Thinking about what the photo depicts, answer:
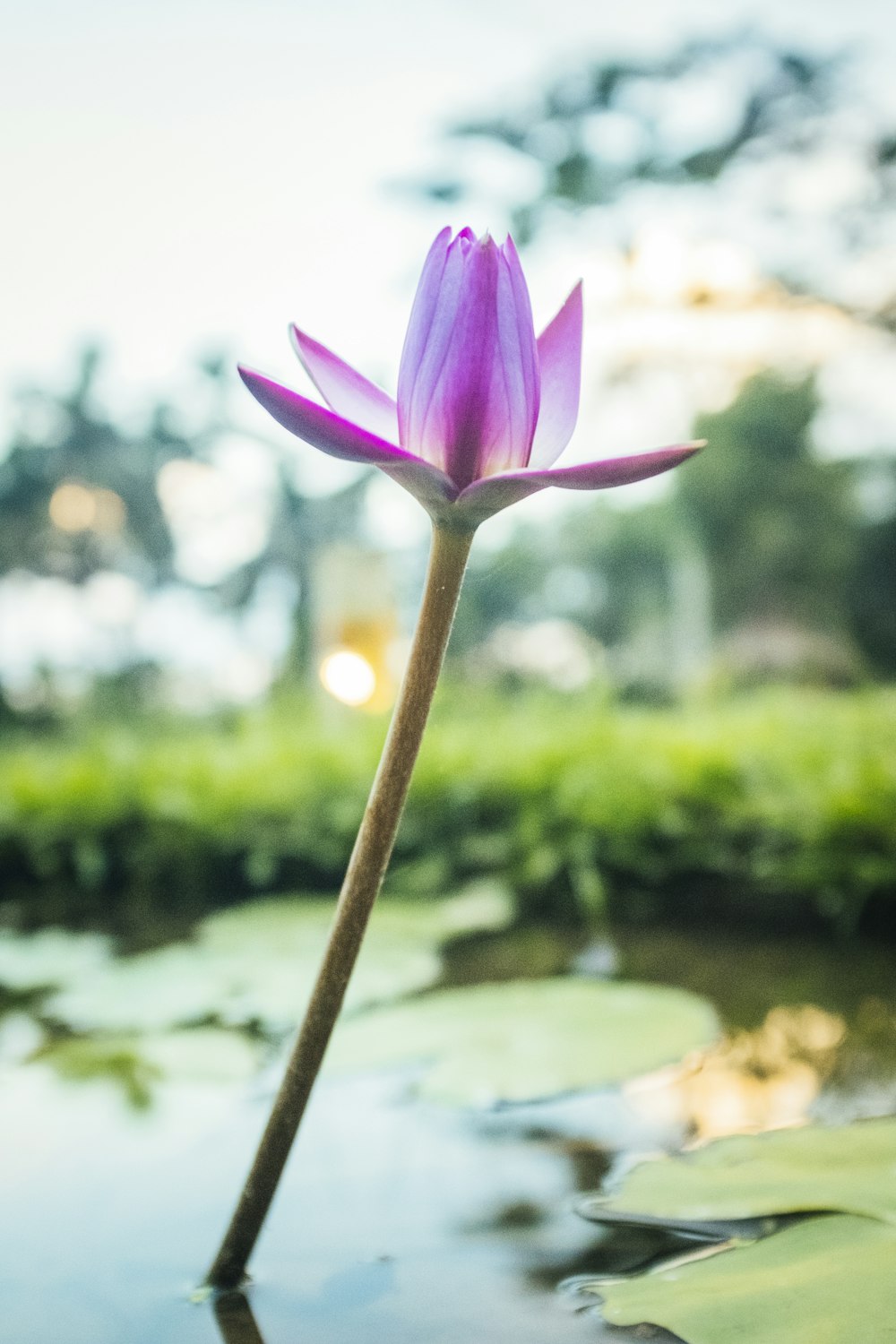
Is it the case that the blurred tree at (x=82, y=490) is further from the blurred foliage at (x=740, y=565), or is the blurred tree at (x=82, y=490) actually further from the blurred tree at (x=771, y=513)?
the blurred tree at (x=771, y=513)

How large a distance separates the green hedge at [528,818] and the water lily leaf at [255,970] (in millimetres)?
102

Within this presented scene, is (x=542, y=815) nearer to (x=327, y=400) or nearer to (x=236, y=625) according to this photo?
(x=327, y=400)

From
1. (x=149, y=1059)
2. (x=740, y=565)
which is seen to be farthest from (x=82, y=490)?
(x=149, y=1059)

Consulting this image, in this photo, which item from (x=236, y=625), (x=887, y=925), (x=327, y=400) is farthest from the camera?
(x=236, y=625)

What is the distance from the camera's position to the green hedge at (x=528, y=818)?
0.70 metres

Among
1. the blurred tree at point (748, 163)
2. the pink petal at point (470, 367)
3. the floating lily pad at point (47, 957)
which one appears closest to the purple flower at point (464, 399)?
the pink petal at point (470, 367)

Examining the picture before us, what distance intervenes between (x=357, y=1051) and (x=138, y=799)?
0.59 metres

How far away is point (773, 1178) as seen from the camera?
1.00 feet

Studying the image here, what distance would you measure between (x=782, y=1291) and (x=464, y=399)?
24 centimetres

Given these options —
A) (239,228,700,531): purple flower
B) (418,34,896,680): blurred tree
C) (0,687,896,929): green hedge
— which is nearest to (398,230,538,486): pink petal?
(239,228,700,531): purple flower

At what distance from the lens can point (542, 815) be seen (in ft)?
2.78

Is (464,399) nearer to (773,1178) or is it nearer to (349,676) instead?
(773,1178)

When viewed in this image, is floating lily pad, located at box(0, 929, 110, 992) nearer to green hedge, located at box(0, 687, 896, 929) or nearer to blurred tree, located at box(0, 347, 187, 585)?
green hedge, located at box(0, 687, 896, 929)

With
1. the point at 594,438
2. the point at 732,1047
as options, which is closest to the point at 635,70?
the point at 594,438
